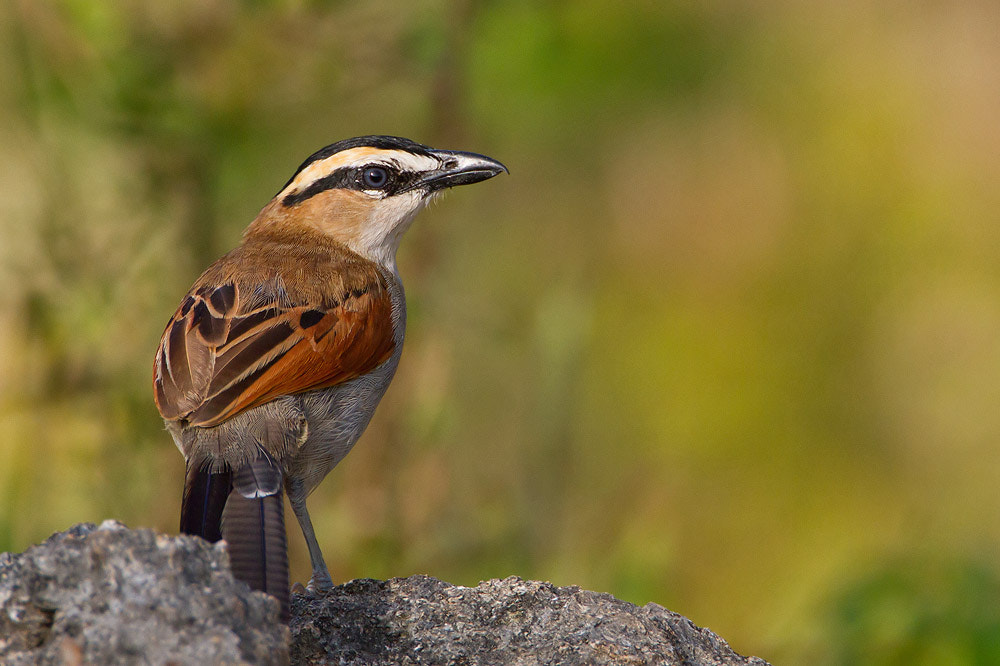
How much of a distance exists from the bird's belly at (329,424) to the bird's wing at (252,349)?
64 mm


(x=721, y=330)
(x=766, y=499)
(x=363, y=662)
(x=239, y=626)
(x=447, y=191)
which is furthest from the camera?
(x=721, y=330)

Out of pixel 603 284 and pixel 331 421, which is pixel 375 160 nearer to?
pixel 331 421

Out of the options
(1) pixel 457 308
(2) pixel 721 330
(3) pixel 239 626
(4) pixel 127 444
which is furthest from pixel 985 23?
(3) pixel 239 626

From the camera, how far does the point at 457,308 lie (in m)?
6.73

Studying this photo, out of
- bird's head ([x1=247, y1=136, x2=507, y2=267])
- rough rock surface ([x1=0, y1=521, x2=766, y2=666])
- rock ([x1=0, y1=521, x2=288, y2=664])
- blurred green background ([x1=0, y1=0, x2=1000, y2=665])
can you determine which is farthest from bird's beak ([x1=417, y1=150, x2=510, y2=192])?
rock ([x1=0, y1=521, x2=288, y2=664])

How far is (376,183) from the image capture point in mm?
5918

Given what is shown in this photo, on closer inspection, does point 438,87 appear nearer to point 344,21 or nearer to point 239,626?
point 344,21

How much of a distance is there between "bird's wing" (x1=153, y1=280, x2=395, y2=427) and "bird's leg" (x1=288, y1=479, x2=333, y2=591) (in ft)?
1.46

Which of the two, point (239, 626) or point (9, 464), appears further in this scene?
point (9, 464)

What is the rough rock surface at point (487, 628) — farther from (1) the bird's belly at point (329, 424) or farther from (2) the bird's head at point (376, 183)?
(2) the bird's head at point (376, 183)

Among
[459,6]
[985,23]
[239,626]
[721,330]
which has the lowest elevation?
[239,626]

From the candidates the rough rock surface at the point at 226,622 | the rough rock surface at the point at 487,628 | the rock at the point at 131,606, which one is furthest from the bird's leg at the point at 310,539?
the rock at the point at 131,606

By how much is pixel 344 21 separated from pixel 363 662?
14.5 ft

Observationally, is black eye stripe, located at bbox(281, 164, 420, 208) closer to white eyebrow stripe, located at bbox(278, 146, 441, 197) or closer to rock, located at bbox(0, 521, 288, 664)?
white eyebrow stripe, located at bbox(278, 146, 441, 197)
